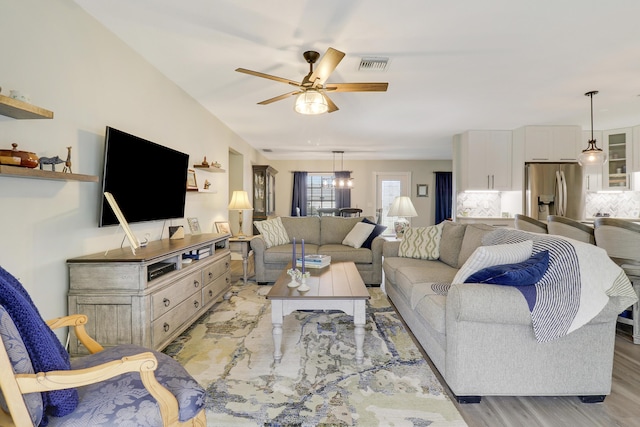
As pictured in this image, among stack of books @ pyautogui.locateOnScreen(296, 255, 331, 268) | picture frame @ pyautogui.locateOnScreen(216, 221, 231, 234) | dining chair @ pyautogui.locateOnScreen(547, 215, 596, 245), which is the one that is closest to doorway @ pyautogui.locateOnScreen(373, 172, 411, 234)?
picture frame @ pyautogui.locateOnScreen(216, 221, 231, 234)

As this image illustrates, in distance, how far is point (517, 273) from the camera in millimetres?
1816

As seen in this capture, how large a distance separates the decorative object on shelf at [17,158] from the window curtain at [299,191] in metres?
7.71

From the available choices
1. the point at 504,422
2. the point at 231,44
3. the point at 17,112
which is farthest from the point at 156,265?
the point at 504,422

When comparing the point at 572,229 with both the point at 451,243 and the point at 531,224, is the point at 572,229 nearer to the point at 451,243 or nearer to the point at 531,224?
the point at 531,224

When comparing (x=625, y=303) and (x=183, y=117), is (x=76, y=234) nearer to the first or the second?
(x=183, y=117)

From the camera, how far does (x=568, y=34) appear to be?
2.59 meters

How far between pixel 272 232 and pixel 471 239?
107 inches

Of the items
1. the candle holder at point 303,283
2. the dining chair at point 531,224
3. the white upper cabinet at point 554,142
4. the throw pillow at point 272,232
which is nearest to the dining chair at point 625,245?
the dining chair at point 531,224

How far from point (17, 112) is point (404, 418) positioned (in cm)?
262

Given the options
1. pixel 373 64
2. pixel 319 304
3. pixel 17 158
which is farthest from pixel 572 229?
pixel 17 158

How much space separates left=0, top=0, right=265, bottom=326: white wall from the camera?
1.81 meters

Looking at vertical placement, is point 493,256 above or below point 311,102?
below

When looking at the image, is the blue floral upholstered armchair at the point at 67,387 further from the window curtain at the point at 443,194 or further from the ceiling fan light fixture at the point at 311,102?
the window curtain at the point at 443,194

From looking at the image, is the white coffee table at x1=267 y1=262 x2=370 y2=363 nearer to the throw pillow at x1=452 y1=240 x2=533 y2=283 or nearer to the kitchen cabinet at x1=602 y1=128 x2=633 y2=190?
the throw pillow at x1=452 y1=240 x2=533 y2=283
